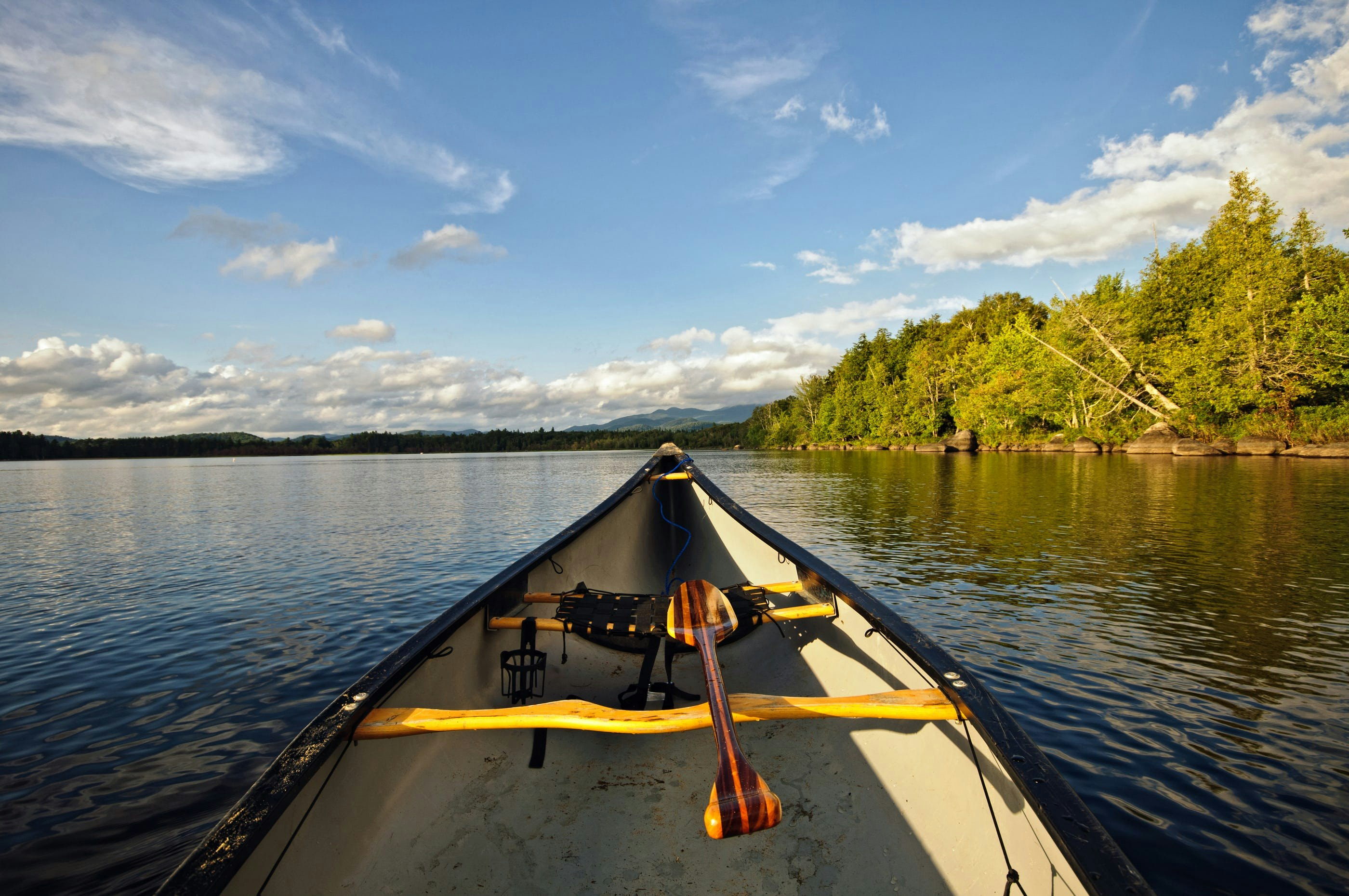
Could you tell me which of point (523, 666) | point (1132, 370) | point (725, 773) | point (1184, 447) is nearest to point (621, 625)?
point (523, 666)

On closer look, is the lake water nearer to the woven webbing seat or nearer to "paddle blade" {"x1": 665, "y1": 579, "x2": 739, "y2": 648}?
the woven webbing seat

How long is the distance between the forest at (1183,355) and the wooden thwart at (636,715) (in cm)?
4104

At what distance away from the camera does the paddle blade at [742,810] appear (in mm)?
1733

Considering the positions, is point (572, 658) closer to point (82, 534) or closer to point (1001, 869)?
point (1001, 869)

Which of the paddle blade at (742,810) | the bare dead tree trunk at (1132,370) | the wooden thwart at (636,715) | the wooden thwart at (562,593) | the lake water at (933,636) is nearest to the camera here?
the paddle blade at (742,810)

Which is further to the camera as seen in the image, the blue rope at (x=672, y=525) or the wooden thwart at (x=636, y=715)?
the blue rope at (x=672, y=525)

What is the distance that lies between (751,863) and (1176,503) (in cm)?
1776

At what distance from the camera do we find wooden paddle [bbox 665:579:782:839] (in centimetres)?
176

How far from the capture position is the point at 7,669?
5.87 m

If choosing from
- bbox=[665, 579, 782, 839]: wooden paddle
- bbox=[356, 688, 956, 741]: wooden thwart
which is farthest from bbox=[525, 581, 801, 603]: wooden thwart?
bbox=[356, 688, 956, 741]: wooden thwart

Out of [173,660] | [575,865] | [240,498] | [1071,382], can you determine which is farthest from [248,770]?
[1071,382]

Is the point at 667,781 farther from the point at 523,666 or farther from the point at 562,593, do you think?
the point at 562,593

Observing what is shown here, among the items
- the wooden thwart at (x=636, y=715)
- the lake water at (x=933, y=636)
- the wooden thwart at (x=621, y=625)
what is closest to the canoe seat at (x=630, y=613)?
the wooden thwart at (x=621, y=625)

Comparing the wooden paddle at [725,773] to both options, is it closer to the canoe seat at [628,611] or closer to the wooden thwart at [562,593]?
the canoe seat at [628,611]
